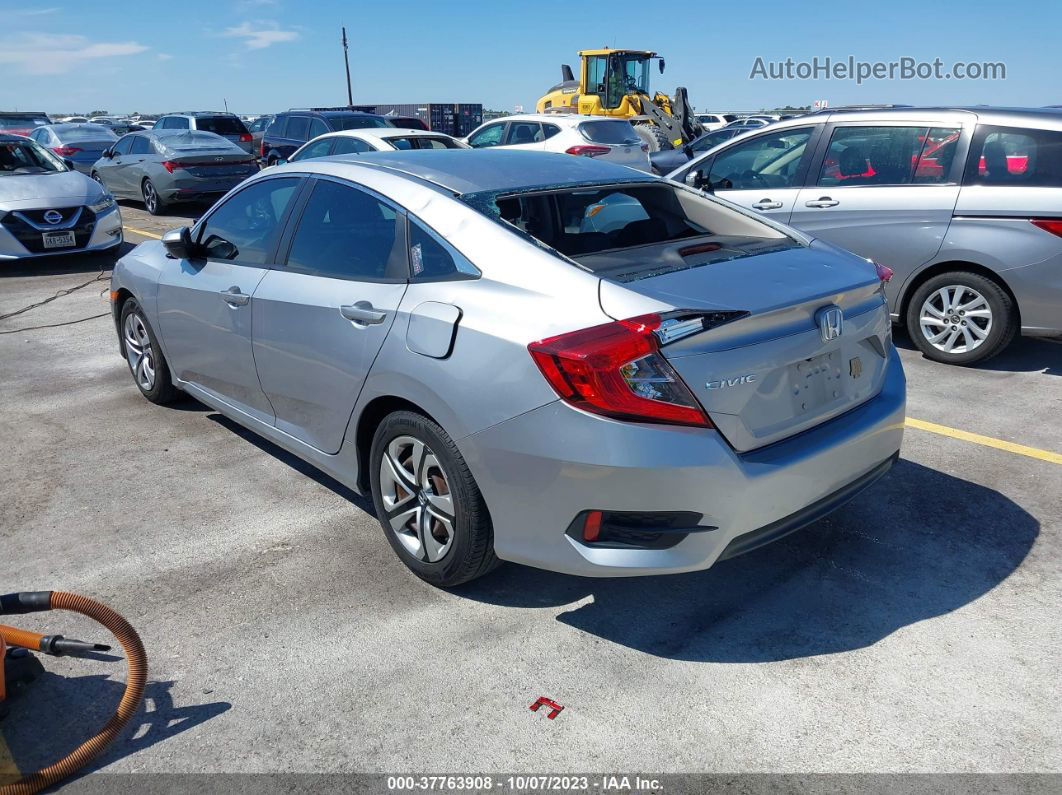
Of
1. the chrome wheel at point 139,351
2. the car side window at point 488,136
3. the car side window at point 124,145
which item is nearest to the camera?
the chrome wheel at point 139,351

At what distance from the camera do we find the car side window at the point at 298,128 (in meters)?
17.4

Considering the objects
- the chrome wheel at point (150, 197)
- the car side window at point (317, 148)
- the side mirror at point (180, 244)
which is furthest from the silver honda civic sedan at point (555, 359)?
the chrome wheel at point (150, 197)

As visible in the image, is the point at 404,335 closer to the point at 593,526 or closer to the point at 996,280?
the point at 593,526

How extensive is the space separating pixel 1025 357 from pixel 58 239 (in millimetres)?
9705

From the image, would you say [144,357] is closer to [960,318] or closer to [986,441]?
[986,441]

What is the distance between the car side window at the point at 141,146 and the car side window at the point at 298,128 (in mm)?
2891

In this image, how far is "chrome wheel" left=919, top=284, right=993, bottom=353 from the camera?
6.25m

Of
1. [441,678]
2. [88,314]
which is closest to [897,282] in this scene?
[441,678]

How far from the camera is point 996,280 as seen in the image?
20.2ft

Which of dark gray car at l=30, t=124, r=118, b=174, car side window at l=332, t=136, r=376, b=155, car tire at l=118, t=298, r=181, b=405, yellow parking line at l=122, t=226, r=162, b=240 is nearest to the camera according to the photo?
car tire at l=118, t=298, r=181, b=405

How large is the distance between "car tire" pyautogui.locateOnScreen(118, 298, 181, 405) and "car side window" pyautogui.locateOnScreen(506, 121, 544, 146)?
1009 cm

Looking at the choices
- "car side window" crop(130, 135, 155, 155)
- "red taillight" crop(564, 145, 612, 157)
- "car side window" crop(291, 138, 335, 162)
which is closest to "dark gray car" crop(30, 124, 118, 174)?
"car side window" crop(130, 135, 155, 155)

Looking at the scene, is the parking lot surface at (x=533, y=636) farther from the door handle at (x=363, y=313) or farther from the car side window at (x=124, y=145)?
the car side window at (x=124, y=145)

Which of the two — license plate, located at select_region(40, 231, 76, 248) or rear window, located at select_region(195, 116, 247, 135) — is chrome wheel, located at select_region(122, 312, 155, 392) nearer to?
license plate, located at select_region(40, 231, 76, 248)
